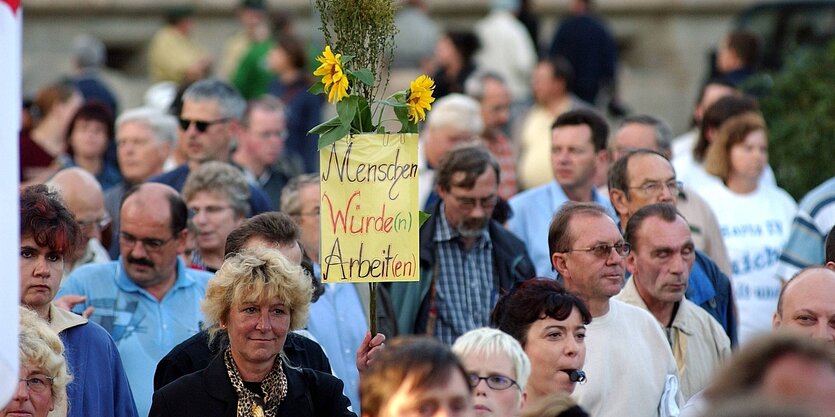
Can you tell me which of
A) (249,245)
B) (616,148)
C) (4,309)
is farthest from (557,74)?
(4,309)

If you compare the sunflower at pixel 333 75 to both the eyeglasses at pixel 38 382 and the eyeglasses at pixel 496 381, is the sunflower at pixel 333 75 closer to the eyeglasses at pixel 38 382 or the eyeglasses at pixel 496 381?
the eyeglasses at pixel 496 381

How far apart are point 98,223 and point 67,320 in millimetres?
2477

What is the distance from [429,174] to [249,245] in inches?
183

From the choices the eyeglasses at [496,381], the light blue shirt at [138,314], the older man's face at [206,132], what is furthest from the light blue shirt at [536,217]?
the eyeglasses at [496,381]

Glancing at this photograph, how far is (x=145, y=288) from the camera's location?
780cm

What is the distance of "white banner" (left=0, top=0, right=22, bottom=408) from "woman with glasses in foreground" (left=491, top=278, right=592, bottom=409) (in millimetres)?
2571

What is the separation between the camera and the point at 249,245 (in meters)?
7.20

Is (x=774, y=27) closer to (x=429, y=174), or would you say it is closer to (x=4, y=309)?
(x=429, y=174)

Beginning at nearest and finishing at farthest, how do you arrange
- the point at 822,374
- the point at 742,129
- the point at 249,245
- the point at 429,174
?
the point at 822,374 → the point at 249,245 → the point at 742,129 → the point at 429,174

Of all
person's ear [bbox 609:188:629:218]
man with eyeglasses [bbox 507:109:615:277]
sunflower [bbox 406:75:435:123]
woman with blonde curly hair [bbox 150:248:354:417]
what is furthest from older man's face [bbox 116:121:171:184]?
sunflower [bbox 406:75:435:123]

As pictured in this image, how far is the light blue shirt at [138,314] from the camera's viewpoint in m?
7.52

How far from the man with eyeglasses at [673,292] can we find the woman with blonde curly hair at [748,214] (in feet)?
6.90

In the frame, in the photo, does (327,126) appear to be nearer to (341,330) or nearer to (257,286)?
(257,286)

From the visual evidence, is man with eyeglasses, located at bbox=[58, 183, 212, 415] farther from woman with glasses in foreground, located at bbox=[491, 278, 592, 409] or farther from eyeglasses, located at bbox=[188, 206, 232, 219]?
woman with glasses in foreground, located at bbox=[491, 278, 592, 409]
